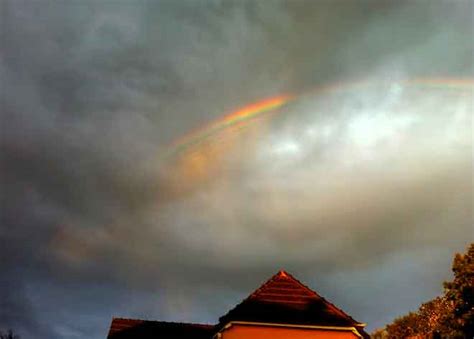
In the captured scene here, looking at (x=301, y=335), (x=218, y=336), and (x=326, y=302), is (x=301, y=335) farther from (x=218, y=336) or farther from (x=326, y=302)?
(x=218, y=336)

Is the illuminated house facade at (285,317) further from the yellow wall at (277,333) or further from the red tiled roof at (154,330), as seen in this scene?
the red tiled roof at (154,330)

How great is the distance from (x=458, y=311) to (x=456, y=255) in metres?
4.16

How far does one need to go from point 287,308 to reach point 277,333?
5.93ft

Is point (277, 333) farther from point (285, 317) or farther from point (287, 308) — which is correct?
point (287, 308)

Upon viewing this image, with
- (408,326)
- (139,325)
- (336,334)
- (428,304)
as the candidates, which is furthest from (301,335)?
(408,326)

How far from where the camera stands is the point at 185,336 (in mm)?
33656

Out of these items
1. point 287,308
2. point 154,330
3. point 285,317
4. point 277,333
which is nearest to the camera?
point 277,333

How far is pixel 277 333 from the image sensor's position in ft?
92.2

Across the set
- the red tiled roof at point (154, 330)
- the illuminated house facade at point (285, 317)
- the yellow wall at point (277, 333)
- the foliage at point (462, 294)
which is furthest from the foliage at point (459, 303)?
the red tiled roof at point (154, 330)

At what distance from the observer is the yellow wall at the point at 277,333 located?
2798 cm

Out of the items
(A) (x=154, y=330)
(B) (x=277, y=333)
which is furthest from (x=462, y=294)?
(A) (x=154, y=330)

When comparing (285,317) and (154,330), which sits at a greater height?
(154,330)

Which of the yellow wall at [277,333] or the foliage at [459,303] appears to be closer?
the yellow wall at [277,333]

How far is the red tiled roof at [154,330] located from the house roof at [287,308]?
19.1 ft
